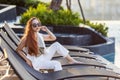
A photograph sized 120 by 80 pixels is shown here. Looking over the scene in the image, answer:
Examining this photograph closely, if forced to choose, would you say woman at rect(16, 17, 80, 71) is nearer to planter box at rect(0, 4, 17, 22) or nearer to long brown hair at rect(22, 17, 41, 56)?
long brown hair at rect(22, 17, 41, 56)

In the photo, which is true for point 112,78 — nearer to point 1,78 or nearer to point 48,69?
point 48,69

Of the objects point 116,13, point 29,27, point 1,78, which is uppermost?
point 29,27

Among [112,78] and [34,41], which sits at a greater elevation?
[34,41]

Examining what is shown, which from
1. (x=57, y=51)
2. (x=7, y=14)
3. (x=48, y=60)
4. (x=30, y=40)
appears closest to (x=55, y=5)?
(x=7, y=14)

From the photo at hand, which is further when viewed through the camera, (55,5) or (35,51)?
(55,5)

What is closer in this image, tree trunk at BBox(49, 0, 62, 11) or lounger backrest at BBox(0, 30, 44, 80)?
lounger backrest at BBox(0, 30, 44, 80)

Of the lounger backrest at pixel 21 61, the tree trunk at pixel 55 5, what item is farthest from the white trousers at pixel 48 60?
the tree trunk at pixel 55 5

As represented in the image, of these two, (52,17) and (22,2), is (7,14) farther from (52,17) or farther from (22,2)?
(22,2)

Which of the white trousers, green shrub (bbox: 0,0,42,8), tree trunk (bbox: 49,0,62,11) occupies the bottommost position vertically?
green shrub (bbox: 0,0,42,8)

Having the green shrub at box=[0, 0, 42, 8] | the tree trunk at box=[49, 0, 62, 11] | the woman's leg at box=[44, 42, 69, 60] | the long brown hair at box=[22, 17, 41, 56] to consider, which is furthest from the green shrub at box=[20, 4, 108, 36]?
the green shrub at box=[0, 0, 42, 8]

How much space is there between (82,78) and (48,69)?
559 mm

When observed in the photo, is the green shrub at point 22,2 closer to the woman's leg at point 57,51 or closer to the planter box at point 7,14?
the planter box at point 7,14

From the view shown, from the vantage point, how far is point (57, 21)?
36.3ft

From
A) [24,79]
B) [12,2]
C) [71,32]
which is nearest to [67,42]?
[71,32]
